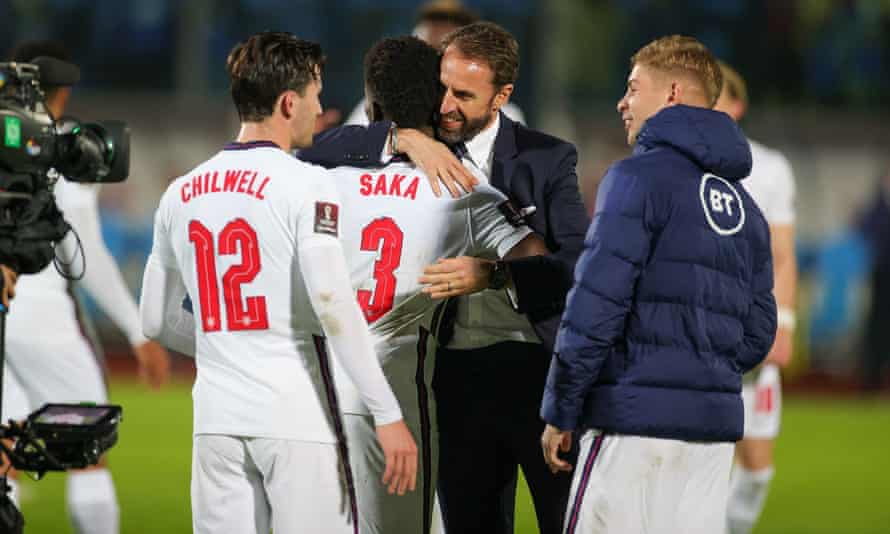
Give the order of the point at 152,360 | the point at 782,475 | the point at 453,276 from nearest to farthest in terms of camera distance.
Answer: the point at 453,276, the point at 152,360, the point at 782,475

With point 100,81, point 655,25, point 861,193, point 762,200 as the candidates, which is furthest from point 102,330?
point 762,200

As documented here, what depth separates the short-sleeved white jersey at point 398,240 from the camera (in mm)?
3814

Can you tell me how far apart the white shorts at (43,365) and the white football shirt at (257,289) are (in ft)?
8.01

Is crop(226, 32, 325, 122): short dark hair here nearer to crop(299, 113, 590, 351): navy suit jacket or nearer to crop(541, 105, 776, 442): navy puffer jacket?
crop(299, 113, 590, 351): navy suit jacket

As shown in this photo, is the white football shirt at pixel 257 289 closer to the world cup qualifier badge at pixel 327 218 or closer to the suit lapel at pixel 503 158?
the world cup qualifier badge at pixel 327 218

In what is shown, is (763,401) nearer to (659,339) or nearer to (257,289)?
(659,339)

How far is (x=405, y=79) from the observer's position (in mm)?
3875

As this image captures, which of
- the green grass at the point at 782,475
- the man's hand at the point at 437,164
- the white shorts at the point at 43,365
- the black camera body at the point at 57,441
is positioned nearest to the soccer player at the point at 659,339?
the man's hand at the point at 437,164

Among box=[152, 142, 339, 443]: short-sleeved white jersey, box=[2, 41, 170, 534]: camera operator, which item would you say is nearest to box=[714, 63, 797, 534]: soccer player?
box=[2, 41, 170, 534]: camera operator

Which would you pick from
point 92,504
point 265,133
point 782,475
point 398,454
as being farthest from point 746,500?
point 265,133

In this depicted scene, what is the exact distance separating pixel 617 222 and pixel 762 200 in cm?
351

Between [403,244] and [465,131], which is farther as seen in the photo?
[465,131]

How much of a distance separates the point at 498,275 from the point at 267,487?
0.88 metres

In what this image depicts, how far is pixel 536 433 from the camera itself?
4.12 m
